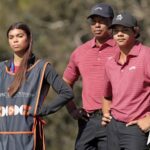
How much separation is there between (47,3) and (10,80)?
2186cm

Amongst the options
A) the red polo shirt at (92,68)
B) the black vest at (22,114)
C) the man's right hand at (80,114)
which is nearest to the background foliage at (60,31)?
the red polo shirt at (92,68)

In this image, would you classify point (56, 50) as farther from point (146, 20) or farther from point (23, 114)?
point (23, 114)

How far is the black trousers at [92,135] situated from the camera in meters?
8.06

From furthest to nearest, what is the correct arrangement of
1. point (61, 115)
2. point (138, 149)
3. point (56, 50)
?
1. point (56, 50)
2. point (61, 115)
3. point (138, 149)

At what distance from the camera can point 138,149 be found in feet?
24.0

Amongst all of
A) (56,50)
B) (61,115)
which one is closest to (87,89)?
(61,115)

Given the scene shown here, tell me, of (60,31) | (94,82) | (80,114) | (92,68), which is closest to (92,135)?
(80,114)

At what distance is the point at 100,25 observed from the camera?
318 inches

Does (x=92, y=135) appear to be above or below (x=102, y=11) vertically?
below

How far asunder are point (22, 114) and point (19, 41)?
0.60 m

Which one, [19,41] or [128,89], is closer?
[128,89]

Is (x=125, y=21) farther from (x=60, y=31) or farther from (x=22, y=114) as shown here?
(x=60, y=31)

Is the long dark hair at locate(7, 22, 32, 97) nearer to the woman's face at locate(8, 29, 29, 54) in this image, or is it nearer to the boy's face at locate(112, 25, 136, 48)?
the woman's face at locate(8, 29, 29, 54)

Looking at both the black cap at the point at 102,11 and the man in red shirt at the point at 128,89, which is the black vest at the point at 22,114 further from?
the black cap at the point at 102,11
